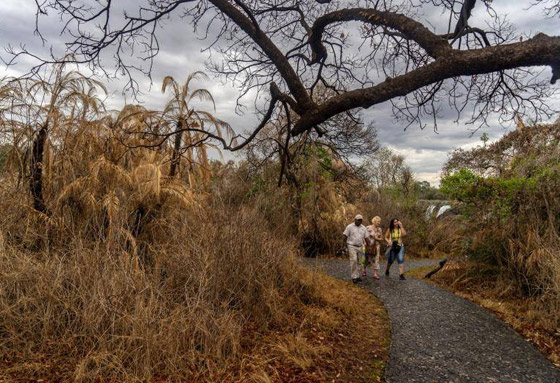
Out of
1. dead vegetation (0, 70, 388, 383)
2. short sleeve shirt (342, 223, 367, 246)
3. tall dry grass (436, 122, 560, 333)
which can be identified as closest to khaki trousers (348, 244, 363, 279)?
short sleeve shirt (342, 223, 367, 246)

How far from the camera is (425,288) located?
28.6 feet

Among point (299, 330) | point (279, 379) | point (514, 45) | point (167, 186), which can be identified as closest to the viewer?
point (514, 45)

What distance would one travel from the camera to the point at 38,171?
5906 mm

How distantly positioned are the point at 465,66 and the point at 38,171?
20.5 ft

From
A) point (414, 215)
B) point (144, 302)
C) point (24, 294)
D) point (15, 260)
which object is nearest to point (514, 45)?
point (144, 302)

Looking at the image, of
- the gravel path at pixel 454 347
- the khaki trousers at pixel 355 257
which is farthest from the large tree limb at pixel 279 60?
the khaki trousers at pixel 355 257

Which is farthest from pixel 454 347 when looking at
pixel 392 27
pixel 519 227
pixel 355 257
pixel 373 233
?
pixel 373 233

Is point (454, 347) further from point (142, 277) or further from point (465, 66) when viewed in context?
point (142, 277)

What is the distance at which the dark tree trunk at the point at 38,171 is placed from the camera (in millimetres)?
5805

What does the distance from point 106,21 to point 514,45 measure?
477 centimetres

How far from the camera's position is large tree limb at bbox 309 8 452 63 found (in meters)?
3.80

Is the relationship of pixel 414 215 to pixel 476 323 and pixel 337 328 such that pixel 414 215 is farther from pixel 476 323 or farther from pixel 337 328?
pixel 337 328

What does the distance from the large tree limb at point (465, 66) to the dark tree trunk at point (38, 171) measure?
4737mm

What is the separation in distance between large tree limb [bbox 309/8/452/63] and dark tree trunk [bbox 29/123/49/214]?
4.59m
